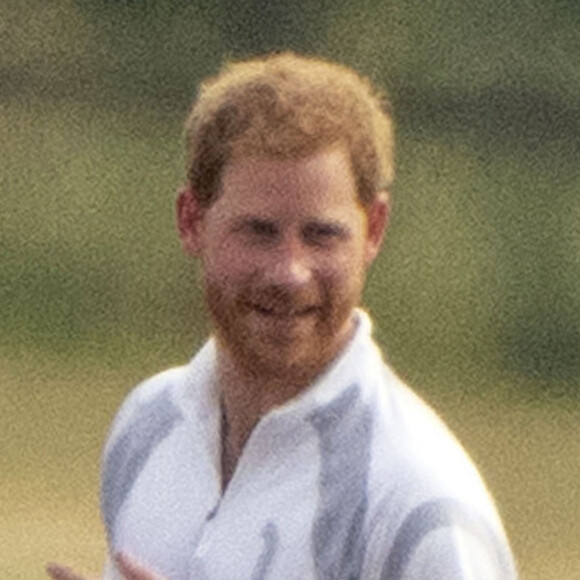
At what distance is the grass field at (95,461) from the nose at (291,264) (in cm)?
658

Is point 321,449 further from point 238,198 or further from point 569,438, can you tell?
point 569,438

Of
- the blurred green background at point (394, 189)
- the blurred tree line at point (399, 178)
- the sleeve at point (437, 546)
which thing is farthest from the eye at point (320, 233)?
the blurred tree line at point (399, 178)

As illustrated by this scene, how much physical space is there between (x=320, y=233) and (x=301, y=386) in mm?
206

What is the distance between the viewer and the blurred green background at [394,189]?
1480 cm

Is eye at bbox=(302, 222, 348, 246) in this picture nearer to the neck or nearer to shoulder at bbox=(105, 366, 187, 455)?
the neck

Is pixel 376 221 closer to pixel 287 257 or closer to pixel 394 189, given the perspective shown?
pixel 287 257

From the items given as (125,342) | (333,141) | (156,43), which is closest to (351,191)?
(333,141)

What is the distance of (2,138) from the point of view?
51.0ft

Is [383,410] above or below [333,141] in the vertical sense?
below

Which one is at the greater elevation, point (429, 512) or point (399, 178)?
point (399, 178)

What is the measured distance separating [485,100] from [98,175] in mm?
1931

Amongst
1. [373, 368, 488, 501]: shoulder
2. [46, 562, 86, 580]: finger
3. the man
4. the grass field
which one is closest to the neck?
the man

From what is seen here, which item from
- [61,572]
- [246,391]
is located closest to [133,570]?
[61,572]

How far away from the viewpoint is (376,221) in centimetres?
383
